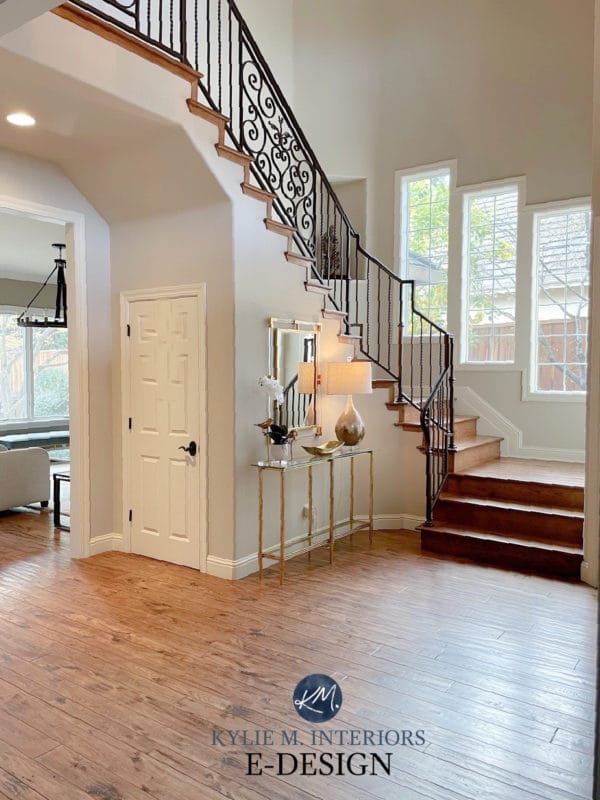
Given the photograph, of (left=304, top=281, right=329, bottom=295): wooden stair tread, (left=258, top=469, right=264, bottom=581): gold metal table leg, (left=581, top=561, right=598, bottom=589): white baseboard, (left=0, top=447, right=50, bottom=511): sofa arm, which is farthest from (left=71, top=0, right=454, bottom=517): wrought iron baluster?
(left=0, top=447, right=50, bottom=511): sofa arm

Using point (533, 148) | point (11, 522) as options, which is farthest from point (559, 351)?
point (11, 522)

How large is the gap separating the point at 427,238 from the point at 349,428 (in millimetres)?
3192

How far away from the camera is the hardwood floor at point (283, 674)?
2.26 meters

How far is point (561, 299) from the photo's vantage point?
6.24m

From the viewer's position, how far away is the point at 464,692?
2.85 metres

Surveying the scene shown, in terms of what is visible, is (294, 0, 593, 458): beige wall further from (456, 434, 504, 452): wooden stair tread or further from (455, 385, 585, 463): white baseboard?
(456, 434, 504, 452): wooden stair tread

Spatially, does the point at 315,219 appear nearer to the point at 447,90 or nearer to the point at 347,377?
the point at 347,377

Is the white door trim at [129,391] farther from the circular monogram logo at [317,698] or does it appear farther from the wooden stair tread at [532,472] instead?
the wooden stair tread at [532,472]

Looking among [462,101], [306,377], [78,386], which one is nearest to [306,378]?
[306,377]

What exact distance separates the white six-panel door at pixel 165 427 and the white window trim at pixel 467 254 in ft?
11.6

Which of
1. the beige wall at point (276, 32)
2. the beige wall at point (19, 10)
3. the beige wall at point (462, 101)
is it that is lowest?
the beige wall at point (19, 10)

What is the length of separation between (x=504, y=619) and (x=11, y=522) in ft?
15.8

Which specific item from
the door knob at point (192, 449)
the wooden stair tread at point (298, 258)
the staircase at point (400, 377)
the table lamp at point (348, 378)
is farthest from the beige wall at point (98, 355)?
the table lamp at point (348, 378)

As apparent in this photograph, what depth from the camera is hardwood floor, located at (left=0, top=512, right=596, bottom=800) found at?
2258mm
